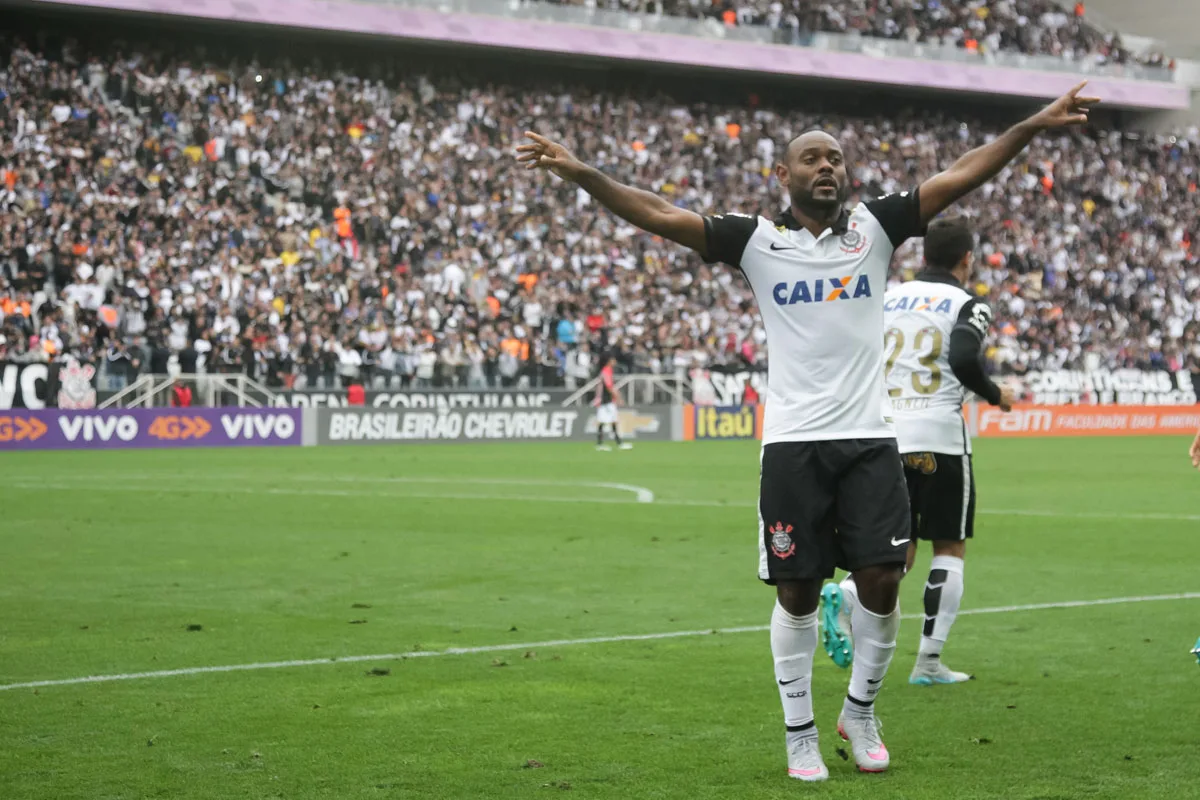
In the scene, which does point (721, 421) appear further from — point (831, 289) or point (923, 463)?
point (831, 289)

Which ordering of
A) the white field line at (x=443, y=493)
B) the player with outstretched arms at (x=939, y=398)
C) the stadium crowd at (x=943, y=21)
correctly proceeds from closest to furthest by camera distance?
the player with outstretched arms at (x=939, y=398) < the white field line at (x=443, y=493) < the stadium crowd at (x=943, y=21)

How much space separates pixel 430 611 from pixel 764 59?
42063 millimetres

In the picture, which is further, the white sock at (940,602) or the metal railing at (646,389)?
the metal railing at (646,389)

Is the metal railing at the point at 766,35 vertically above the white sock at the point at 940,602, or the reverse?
the metal railing at the point at 766,35

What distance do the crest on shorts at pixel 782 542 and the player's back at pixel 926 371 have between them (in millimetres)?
2290

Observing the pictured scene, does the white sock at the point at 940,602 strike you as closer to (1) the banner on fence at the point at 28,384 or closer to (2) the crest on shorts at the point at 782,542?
(2) the crest on shorts at the point at 782,542

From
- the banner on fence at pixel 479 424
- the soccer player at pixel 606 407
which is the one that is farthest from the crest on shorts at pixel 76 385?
the soccer player at pixel 606 407

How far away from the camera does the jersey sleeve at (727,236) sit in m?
5.77

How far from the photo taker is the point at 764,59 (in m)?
50.2

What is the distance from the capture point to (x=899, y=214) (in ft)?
19.0

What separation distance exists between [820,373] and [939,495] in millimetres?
2298

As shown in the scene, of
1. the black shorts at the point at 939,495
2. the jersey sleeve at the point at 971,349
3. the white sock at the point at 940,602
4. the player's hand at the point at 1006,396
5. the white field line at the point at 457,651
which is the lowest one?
the white field line at the point at 457,651

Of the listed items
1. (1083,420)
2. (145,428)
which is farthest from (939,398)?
(1083,420)

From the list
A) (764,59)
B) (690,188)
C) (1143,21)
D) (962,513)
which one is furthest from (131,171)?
(1143,21)
